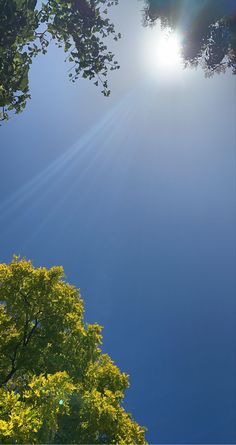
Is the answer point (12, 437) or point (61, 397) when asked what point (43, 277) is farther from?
point (12, 437)

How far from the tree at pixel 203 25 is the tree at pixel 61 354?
12.8 m

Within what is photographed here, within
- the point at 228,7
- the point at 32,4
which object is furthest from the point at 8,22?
the point at 228,7

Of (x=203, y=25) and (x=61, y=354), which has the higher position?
(x=203, y=25)

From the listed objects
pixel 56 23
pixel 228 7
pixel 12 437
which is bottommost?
pixel 12 437

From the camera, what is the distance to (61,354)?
1981cm

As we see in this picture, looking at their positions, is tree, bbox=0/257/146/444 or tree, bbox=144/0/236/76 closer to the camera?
tree, bbox=144/0/236/76

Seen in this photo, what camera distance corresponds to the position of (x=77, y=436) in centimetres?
1739

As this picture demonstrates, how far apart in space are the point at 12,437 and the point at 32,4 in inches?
541

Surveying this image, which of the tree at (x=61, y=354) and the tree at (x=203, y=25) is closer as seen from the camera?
the tree at (x=203, y=25)

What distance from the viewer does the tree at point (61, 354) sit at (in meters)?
17.3

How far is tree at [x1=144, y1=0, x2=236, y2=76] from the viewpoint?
1506 cm

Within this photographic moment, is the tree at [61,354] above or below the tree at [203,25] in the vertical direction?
below

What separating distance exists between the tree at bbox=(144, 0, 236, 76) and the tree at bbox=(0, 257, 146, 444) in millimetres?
12804

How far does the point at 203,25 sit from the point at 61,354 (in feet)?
54.4
